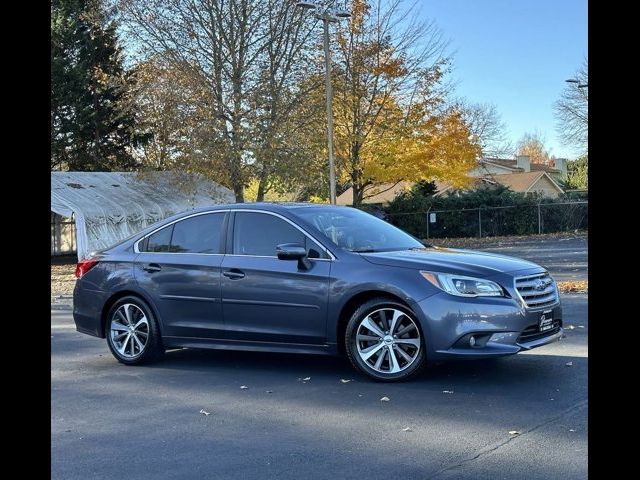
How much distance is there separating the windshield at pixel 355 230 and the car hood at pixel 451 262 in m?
0.29

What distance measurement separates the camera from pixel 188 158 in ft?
93.6

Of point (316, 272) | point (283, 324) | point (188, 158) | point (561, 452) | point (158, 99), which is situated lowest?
point (561, 452)

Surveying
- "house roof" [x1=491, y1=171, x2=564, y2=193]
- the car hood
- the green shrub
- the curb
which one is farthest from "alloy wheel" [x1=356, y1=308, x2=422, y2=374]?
"house roof" [x1=491, y1=171, x2=564, y2=193]

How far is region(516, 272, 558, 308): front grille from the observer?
683cm

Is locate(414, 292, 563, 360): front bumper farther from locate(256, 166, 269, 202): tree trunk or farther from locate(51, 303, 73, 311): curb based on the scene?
locate(256, 166, 269, 202): tree trunk

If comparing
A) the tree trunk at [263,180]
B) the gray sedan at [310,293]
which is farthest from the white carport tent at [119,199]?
the gray sedan at [310,293]

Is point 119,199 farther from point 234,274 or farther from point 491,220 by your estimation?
point 234,274

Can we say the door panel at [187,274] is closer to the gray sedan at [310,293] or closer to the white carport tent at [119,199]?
the gray sedan at [310,293]

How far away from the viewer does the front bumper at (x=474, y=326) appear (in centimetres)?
663

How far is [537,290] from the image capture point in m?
6.99

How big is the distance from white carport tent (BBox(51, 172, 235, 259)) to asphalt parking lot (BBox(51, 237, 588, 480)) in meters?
18.2

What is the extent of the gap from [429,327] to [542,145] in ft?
379

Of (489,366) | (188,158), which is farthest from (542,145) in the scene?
(489,366)
